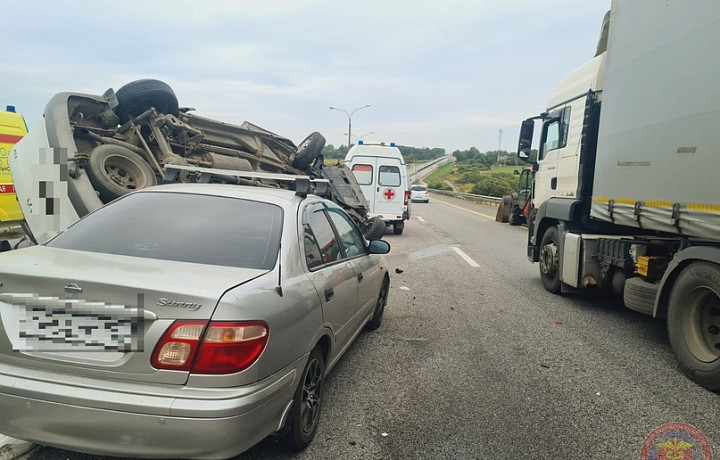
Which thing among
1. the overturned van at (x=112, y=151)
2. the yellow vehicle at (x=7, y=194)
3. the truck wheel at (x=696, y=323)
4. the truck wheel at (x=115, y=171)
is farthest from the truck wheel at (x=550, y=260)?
the yellow vehicle at (x=7, y=194)

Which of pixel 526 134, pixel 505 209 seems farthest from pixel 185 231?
pixel 505 209

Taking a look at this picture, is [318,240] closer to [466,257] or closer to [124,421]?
[124,421]

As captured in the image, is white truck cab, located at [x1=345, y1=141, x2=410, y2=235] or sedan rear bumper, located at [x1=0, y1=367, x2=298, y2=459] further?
white truck cab, located at [x1=345, y1=141, x2=410, y2=235]

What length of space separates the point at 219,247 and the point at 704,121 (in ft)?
12.4

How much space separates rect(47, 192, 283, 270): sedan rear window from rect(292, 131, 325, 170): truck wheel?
20.4 ft

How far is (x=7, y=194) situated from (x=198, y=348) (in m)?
6.96

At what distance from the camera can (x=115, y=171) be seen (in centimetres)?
648

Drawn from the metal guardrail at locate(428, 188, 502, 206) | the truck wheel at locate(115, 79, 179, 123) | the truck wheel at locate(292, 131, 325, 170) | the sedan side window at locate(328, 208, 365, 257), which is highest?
the truck wheel at locate(115, 79, 179, 123)

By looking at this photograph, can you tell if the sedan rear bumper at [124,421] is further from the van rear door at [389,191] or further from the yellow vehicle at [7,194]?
the van rear door at [389,191]

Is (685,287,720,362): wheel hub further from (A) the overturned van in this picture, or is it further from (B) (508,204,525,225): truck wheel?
(B) (508,204,525,225): truck wheel

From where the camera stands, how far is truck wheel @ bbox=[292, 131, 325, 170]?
9.49 metres

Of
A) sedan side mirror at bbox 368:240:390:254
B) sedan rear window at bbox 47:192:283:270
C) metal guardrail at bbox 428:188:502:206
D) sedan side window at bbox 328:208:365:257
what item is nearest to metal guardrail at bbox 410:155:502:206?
metal guardrail at bbox 428:188:502:206

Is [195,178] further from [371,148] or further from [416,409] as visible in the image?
[371,148]

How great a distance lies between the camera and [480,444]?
118 inches
